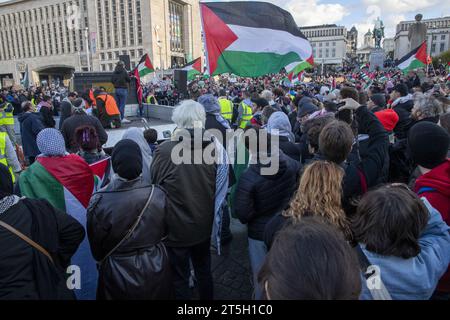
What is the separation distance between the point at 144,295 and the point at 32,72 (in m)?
87.4

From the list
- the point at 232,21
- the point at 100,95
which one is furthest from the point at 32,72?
the point at 232,21

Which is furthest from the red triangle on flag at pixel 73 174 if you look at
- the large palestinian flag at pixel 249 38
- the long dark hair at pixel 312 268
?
the large palestinian flag at pixel 249 38

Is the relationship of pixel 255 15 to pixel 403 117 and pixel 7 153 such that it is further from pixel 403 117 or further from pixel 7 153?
pixel 7 153

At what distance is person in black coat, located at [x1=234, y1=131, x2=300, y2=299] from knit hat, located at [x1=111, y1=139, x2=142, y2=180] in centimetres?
89

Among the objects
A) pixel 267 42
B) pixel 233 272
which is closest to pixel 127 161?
Answer: pixel 233 272

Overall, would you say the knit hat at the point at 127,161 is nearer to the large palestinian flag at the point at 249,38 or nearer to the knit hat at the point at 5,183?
the knit hat at the point at 5,183

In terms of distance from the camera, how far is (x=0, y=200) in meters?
1.80

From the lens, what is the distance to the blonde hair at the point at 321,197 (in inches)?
75.0

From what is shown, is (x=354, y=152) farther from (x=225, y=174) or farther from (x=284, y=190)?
(x=225, y=174)

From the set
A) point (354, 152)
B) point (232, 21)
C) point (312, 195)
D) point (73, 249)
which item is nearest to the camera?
point (312, 195)

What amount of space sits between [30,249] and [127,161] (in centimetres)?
80

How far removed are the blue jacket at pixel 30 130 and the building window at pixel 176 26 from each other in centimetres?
6278

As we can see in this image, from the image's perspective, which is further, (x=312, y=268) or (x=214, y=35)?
(x=214, y=35)

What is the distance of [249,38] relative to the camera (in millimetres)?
4879
